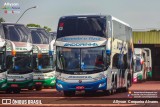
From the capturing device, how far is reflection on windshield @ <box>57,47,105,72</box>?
31719 millimetres

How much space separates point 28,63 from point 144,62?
35982mm

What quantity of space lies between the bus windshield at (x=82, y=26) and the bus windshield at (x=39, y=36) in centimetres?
1208

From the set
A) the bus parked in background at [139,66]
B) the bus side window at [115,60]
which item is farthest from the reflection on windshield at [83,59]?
the bus parked in background at [139,66]

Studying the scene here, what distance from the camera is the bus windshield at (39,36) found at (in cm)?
4431

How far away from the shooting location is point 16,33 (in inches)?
1489

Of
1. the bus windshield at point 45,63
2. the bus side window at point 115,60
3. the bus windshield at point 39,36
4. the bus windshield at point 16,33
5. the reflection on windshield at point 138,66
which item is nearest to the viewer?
the bus side window at point 115,60

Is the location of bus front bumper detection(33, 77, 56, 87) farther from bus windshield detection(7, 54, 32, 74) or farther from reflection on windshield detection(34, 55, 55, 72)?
bus windshield detection(7, 54, 32, 74)

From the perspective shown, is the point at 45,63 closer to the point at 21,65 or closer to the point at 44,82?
the point at 44,82

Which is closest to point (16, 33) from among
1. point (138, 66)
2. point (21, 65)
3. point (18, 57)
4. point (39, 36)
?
point (18, 57)

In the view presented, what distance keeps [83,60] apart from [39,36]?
13.1 m

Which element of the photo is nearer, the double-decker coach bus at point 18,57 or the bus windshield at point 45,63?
the double-decker coach bus at point 18,57

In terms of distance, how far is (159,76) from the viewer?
307 feet

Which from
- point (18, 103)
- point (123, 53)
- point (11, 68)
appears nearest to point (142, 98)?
point (18, 103)

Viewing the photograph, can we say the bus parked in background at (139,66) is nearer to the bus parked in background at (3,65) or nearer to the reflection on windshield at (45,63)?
the reflection on windshield at (45,63)
